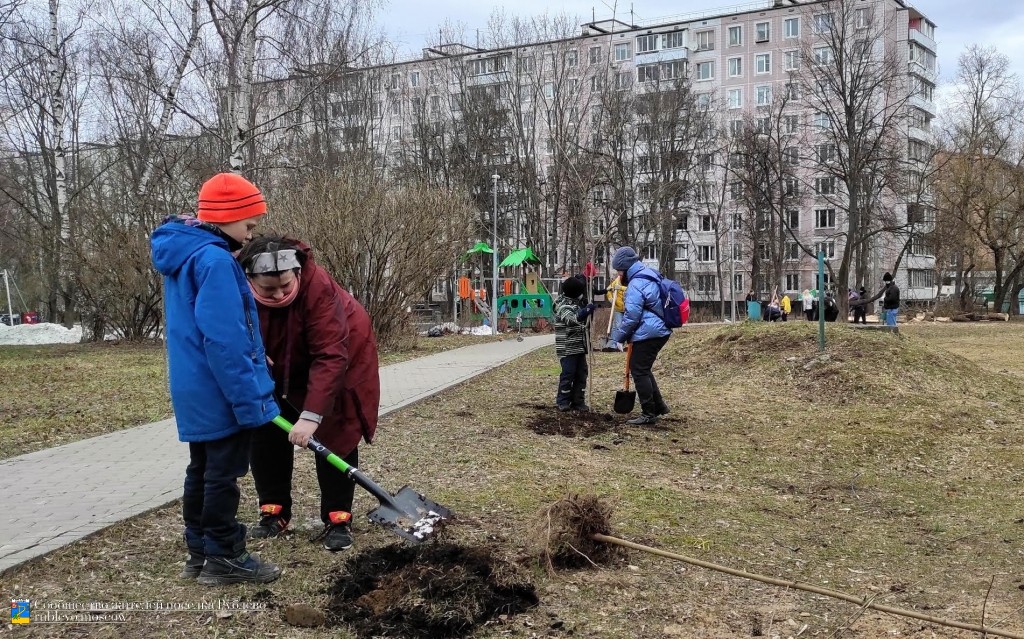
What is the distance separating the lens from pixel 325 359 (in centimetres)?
412

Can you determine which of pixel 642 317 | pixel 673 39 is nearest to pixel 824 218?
pixel 673 39

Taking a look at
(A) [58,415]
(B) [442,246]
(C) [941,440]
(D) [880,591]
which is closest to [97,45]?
(B) [442,246]

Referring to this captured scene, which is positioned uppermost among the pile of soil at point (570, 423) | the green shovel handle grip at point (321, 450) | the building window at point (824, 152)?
the building window at point (824, 152)

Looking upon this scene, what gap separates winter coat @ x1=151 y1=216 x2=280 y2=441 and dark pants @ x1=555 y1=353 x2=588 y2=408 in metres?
5.96

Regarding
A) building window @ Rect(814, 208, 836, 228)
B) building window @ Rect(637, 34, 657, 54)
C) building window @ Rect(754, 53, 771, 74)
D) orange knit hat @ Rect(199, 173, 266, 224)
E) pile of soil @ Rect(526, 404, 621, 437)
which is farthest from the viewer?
building window @ Rect(637, 34, 657, 54)

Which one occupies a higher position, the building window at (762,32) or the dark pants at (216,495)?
the building window at (762,32)

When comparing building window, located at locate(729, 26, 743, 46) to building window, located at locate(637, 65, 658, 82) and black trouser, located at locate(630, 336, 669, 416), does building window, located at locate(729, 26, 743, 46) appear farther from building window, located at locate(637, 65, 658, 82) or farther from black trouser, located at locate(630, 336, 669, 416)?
black trouser, located at locate(630, 336, 669, 416)

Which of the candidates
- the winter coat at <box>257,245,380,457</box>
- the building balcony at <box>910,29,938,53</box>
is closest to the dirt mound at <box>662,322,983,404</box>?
the winter coat at <box>257,245,380,457</box>

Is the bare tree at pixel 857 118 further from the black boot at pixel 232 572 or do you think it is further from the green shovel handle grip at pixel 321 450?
the black boot at pixel 232 572

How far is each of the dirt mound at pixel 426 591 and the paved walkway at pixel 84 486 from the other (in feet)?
5.09

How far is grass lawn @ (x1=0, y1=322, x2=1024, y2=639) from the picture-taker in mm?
3541

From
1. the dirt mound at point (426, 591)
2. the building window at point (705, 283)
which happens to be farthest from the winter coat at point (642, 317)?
the building window at point (705, 283)

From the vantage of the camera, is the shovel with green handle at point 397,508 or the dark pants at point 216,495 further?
the shovel with green handle at point 397,508

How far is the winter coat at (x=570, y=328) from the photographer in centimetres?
932
